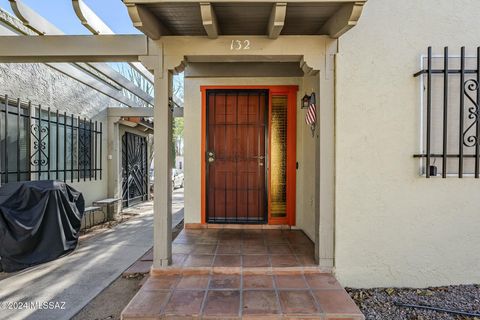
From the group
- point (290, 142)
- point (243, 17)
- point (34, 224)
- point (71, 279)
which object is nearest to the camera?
point (243, 17)

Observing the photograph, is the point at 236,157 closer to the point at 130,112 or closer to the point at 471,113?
the point at 471,113

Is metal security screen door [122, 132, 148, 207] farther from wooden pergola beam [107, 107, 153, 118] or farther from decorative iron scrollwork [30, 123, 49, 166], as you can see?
decorative iron scrollwork [30, 123, 49, 166]

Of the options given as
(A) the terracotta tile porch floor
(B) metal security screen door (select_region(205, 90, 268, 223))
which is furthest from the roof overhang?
(A) the terracotta tile porch floor

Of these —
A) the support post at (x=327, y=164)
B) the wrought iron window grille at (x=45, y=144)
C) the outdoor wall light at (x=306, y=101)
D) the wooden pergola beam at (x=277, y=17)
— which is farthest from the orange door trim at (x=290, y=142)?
the wrought iron window grille at (x=45, y=144)

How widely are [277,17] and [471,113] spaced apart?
86.0 inches

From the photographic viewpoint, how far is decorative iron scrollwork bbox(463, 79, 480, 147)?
8.79 feet

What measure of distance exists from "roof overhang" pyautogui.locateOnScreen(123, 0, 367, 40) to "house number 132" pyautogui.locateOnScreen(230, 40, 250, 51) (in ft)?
0.26

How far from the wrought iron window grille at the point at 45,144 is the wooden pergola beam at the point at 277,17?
13.1 ft

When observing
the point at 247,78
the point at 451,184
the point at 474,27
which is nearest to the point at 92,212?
the point at 247,78

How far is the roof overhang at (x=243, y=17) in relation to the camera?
222cm

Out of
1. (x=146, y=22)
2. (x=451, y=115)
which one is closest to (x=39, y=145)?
(x=146, y=22)

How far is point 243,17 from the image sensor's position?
7.95 feet

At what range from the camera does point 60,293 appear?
2.81 meters

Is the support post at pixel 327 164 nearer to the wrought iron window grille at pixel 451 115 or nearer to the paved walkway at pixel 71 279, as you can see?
the wrought iron window grille at pixel 451 115
